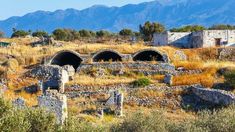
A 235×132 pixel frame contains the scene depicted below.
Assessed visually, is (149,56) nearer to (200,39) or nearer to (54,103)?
(200,39)

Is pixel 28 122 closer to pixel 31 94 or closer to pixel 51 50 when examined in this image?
pixel 31 94

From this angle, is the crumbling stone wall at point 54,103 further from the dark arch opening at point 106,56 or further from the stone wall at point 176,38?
the stone wall at point 176,38

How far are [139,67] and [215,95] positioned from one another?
10.6 m

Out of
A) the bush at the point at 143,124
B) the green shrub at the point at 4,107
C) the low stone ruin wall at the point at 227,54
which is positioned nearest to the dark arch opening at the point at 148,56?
the low stone ruin wall at the point at 227,54

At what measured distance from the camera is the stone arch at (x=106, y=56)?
56125 mm

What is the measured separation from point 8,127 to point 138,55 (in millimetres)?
34915

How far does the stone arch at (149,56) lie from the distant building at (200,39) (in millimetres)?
5513

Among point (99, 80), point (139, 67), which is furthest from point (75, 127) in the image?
point (139, 67)

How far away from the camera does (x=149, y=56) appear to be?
57906 millimetres

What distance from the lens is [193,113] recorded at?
4153 cm

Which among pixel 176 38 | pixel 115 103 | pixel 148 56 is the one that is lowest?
pixel 115 103

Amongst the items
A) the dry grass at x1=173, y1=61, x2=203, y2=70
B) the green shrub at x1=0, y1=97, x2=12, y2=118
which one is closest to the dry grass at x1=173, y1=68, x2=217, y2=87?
the dry grass at x1=173, y1=61, x2=203, y2=70

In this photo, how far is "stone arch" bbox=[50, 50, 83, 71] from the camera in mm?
56531

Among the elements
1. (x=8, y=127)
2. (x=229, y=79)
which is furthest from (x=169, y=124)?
(x=229, y=79)
